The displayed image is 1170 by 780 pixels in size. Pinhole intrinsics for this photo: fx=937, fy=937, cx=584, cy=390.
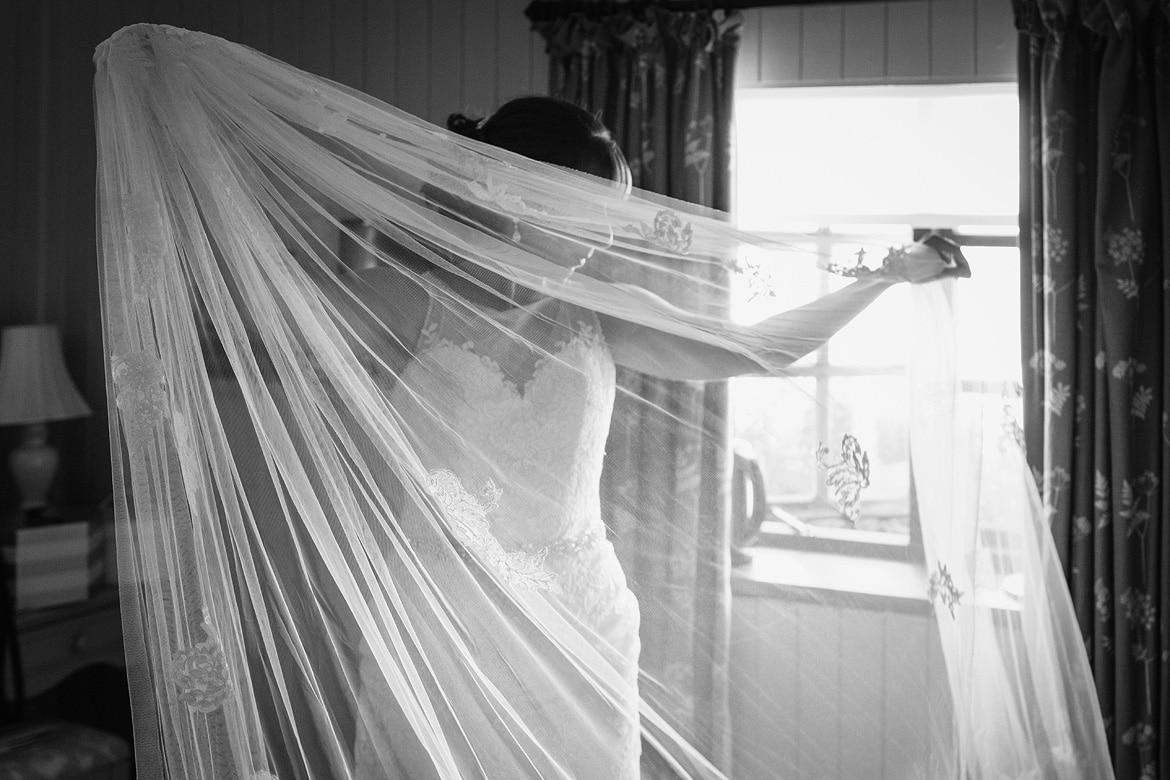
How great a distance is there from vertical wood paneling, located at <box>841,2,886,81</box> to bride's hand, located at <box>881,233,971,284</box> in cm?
110

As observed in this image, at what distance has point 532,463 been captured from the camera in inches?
46.1

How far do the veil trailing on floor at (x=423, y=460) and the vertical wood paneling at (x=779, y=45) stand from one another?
3.89 ft

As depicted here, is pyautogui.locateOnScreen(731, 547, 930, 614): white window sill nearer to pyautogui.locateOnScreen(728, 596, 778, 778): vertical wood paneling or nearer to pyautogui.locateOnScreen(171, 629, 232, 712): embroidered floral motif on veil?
pyautogui.locateOnScreen(728, 596, 778, 778): vertical wood paneling

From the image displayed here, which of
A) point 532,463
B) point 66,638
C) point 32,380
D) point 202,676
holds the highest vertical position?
point 32,380

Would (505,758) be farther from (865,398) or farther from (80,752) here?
(80,752)

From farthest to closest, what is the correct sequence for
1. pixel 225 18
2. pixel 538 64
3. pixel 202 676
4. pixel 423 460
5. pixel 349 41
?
pixel 225 18 < pixel 349 41 < pixel 538 64 < pixel 423 460 < pixel 202 676

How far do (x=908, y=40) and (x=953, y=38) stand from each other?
10 centimetres

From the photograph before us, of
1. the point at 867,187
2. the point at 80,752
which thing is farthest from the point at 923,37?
the point at 80,752

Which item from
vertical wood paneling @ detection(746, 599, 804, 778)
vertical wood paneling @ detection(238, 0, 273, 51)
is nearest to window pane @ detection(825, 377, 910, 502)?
vertical wood paneling @ detection(746, 599, 804, 778)

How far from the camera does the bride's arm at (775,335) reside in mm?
1315

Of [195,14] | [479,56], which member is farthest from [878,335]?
[195,14]

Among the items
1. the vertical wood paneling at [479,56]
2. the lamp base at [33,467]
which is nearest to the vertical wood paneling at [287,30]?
the vertical wood paneling at [479,56]

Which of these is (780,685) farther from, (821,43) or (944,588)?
(821,43)

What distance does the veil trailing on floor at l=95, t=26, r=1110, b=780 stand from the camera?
3.36 ft
